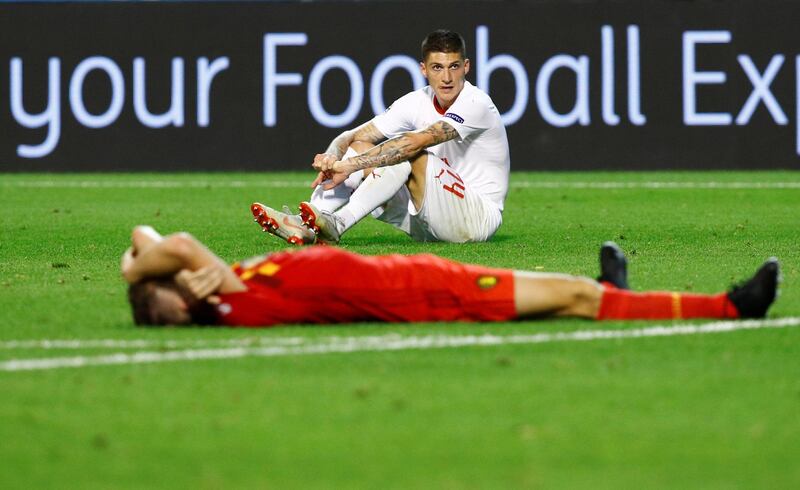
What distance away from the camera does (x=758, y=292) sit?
21.5 feet

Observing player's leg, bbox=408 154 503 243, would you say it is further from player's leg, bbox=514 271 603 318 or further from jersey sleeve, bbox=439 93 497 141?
player's leg, bbox=514 271 603 318

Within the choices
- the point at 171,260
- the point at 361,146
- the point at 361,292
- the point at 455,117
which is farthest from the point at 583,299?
the point at 361,146

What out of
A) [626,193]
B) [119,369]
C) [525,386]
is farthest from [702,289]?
[626,193]

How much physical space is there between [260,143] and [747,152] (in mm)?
5872

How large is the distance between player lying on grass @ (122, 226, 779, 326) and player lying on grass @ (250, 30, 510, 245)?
12.4ft

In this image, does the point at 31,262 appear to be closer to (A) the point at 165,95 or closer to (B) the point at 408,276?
(B) the point at 408,276

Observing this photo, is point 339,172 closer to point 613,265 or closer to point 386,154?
point 386,154

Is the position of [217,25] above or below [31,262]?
above

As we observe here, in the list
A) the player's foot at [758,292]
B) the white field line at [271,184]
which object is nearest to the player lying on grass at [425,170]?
the player's foot at [758,292]

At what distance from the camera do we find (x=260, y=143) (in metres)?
19.4

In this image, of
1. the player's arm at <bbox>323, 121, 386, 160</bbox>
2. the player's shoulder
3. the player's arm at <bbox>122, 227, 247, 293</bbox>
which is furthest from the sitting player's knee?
the player's shoulder

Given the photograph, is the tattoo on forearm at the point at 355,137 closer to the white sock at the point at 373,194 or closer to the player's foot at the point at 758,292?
the white sock at the point at 373,194

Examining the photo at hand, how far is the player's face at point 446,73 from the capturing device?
35.8 ft

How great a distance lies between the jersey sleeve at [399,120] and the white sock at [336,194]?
50 centimetres
